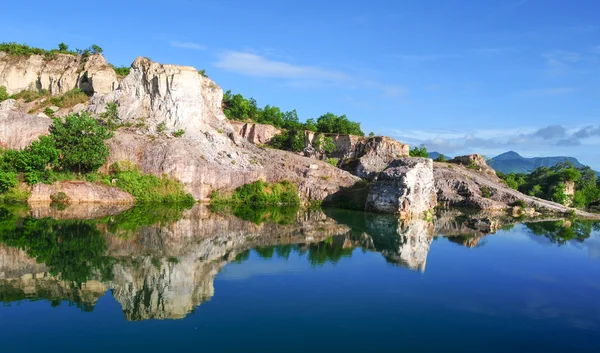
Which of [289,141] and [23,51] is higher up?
[23,51]

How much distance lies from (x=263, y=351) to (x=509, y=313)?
31.0 ft

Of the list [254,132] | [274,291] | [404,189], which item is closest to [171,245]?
[274,291]

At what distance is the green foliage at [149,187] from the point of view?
4288 cm

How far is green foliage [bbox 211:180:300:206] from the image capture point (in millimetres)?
47794

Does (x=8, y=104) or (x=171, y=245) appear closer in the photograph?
(x=171, y=245)

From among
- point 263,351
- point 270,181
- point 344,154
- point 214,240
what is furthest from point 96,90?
point 263,351

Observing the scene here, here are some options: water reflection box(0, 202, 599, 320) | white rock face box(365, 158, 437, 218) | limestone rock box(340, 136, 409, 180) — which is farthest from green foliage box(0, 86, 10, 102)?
white rock face box(365, 158, 437, 218)

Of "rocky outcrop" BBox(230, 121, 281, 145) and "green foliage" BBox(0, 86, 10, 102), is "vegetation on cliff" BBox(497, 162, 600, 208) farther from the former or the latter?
"green foliage" BBox(0, 86, 10, 102)

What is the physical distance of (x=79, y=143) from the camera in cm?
4094

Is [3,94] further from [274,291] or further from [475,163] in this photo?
[475,163]

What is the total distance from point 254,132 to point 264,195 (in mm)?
25452

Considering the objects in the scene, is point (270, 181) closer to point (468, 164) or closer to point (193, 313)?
point (193, 313)

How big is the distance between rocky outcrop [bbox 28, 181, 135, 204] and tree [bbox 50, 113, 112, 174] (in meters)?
2.17

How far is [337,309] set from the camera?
52.2 feet
